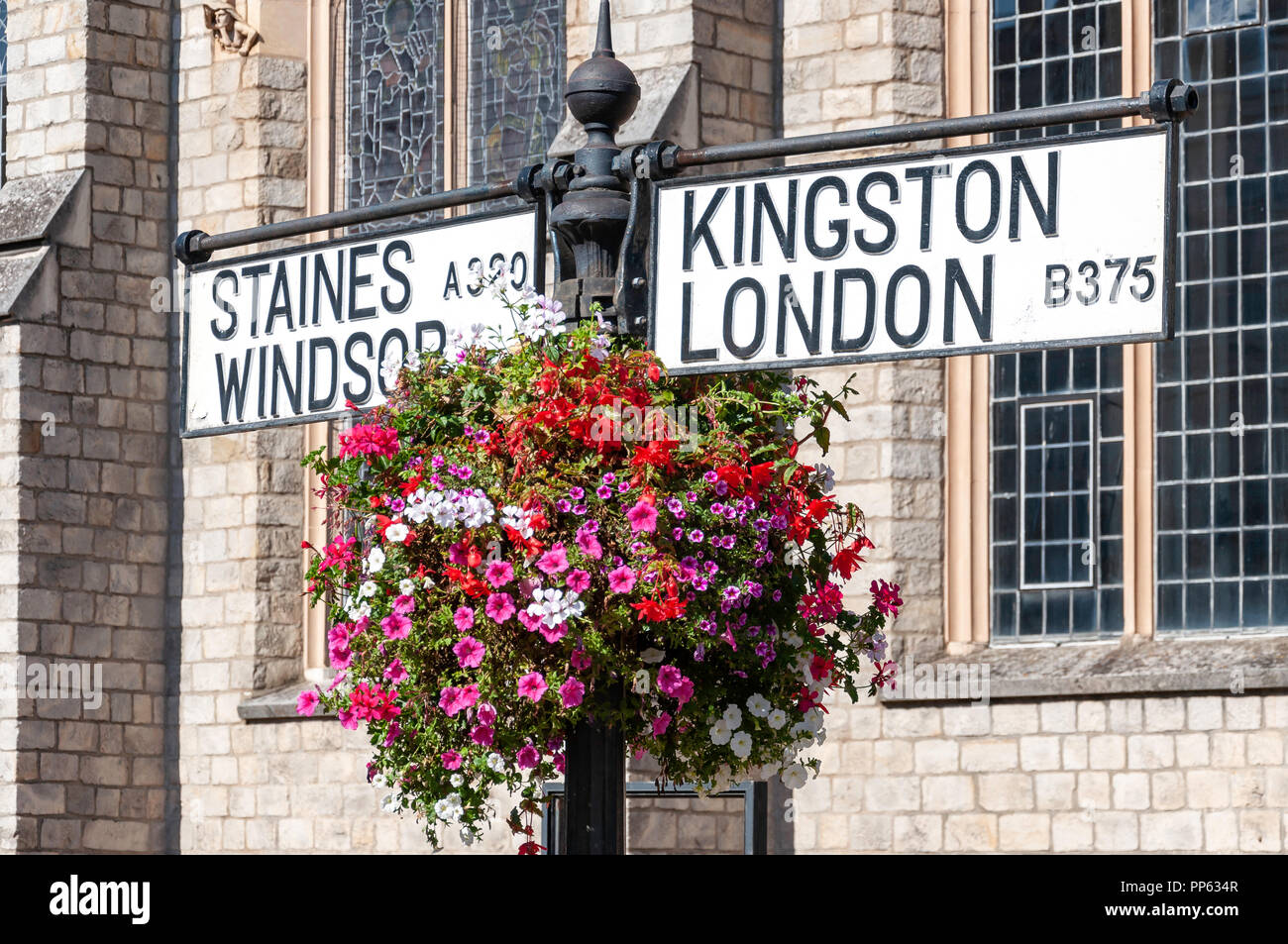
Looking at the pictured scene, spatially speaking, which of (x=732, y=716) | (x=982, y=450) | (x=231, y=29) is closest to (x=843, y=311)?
(x=732, y=716)

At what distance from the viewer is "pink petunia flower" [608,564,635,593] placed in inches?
159

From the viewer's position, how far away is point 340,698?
14.5 ft

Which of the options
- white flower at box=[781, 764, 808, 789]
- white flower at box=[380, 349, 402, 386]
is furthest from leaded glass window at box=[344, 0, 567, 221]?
white flower at box=[781, 764, 808, 789]

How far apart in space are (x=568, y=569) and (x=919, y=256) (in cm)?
95

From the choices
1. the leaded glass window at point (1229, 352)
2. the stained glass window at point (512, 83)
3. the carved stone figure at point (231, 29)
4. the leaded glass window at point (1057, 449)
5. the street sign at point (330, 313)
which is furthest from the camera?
the carved stone figure at point (231, 29)

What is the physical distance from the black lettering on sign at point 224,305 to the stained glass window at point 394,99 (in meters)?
7.68

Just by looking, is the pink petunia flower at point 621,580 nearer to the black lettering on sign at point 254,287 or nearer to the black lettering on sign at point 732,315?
the black lettering on sign at point 732,315

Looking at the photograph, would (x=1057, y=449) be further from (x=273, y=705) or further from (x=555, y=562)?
(x=555, y=562)

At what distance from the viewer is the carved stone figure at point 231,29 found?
13.1 meters

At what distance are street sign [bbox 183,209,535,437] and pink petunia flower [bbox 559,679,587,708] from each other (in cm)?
90

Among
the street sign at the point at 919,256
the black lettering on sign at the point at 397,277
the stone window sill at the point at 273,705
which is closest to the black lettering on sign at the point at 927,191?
the street sign at the point at 919,256

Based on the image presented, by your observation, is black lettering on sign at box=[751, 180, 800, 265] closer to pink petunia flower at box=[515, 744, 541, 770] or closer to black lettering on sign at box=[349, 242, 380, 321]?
black lettering on sign at box=[349, 242, 380, 321]
